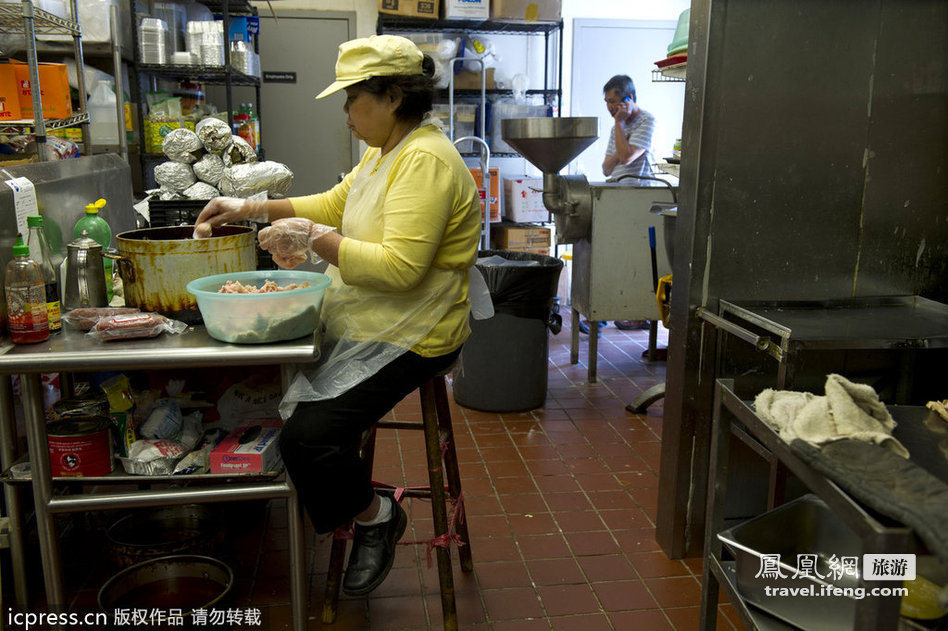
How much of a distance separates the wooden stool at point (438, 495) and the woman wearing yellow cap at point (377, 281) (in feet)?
0.36

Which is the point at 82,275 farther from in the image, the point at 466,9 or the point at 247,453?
the point at 466,9

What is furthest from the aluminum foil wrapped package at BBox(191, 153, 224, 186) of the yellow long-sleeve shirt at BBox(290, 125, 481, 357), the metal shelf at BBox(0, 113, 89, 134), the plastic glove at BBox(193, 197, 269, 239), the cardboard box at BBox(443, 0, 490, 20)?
the cardboard box at BBox(443, 0, 490, 20)

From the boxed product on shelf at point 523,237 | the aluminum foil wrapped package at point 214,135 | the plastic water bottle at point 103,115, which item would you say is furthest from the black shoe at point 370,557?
the boxed product on shelf at point 523,237

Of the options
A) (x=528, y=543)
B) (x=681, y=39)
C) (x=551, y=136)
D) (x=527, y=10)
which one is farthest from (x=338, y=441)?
(x=527, y=10)

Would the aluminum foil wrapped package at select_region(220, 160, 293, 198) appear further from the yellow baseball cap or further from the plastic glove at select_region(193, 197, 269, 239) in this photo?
the yellow baseball cap

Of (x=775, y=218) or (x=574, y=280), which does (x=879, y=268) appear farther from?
(x=574, y=280)

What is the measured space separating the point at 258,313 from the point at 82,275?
0.65 m

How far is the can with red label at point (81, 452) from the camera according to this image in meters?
1.87

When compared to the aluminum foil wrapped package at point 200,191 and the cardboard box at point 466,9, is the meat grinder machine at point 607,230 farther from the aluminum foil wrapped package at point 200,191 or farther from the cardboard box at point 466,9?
the cardboard box at point 466,9

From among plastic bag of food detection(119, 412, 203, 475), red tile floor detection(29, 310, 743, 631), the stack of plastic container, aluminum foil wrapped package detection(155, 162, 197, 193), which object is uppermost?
the stack of plastic container

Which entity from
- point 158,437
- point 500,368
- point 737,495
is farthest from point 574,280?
point 158,437

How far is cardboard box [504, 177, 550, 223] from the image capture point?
5961 millimetres

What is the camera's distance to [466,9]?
17.9ft

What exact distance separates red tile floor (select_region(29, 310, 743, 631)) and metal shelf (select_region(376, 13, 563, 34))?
3.23 meters
